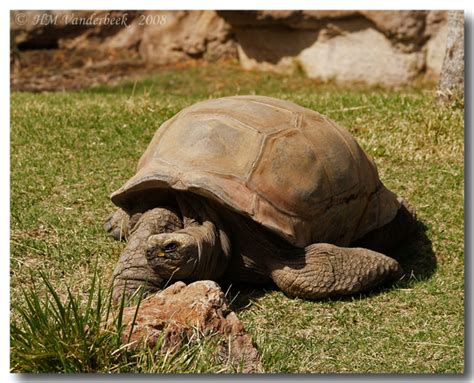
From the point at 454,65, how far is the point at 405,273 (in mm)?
2822

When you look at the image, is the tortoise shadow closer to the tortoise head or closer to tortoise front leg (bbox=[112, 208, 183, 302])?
the tortoise head

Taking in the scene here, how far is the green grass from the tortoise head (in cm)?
41

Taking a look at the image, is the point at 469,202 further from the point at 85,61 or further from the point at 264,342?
the point at 85,61

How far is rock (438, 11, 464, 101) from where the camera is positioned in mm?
7406

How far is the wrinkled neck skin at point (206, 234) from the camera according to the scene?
180 inches

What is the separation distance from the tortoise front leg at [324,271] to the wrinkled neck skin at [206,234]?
0.28 metres

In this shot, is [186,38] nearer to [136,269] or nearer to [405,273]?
[405,273]

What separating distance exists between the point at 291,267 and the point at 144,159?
3.41 feet

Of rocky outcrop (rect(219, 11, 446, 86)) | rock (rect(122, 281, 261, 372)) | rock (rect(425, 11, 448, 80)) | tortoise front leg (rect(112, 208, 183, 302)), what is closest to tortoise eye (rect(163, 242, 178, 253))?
tortoise front leg (rect(112, 208, 183, 302))

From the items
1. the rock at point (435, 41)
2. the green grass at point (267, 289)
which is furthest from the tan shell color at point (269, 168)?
the rock at point (435, 41)

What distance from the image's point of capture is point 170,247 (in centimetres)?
443

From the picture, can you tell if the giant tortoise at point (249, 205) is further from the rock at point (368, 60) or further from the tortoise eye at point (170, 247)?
the rock at point (368, 60)

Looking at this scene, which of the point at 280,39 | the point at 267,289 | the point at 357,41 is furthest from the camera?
the point at 280,39

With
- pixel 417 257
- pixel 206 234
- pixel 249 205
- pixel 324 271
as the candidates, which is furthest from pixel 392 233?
pixel 206 234
